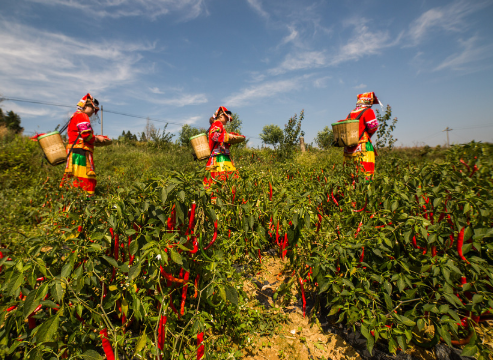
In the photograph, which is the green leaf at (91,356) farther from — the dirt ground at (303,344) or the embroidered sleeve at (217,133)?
the embroidered sleeve at (217,133)

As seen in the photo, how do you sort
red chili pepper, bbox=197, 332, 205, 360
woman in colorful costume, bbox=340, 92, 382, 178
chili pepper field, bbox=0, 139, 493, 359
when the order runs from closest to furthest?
chili pepper field, bbox=0, 139, 493, 359
red chili pepper, bbox=197, 332, 205, 360
woman in colorful costume, bbox=340, 92, 382, 178

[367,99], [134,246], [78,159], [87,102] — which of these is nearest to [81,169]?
[78,159]

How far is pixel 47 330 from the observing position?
90 cm

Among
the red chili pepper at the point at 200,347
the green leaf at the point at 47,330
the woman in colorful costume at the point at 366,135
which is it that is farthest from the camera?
the woman in colorful costume at the point at 366,135

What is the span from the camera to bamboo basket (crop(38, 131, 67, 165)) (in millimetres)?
3701

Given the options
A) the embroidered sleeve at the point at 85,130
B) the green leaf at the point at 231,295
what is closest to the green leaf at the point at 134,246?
the green leaf at the point at 231,295

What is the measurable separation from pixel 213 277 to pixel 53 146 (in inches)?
153

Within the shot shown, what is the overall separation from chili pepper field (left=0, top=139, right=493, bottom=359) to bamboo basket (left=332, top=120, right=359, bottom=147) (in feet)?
5.52

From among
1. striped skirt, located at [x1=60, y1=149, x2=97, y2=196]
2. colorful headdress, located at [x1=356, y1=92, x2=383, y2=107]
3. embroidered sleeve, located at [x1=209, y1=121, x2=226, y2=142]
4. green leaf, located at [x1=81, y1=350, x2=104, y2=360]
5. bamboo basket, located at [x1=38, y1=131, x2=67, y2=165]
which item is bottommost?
green leaf, located at [x1=81, y1=350, x2=104, y2=360]

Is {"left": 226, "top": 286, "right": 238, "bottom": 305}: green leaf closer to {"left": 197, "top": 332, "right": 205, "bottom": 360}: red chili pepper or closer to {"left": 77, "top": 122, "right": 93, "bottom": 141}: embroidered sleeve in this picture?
{"left": 197, "top": 332, "right": 205, "bottom": 360}: red chili pepper

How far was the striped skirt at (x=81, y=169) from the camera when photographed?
3.92 metres

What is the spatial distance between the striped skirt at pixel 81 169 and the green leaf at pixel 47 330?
341 cm

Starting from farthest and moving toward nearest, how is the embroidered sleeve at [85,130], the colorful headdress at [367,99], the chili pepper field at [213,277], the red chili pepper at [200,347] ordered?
the colorful headdress at [367,99], the embroidered sleeve at [85,130], the red chili pepper at [200,347], the chili pepper field at [213,277]

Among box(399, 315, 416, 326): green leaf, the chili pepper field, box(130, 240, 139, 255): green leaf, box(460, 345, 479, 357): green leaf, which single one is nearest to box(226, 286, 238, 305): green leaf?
the chili pepper field
